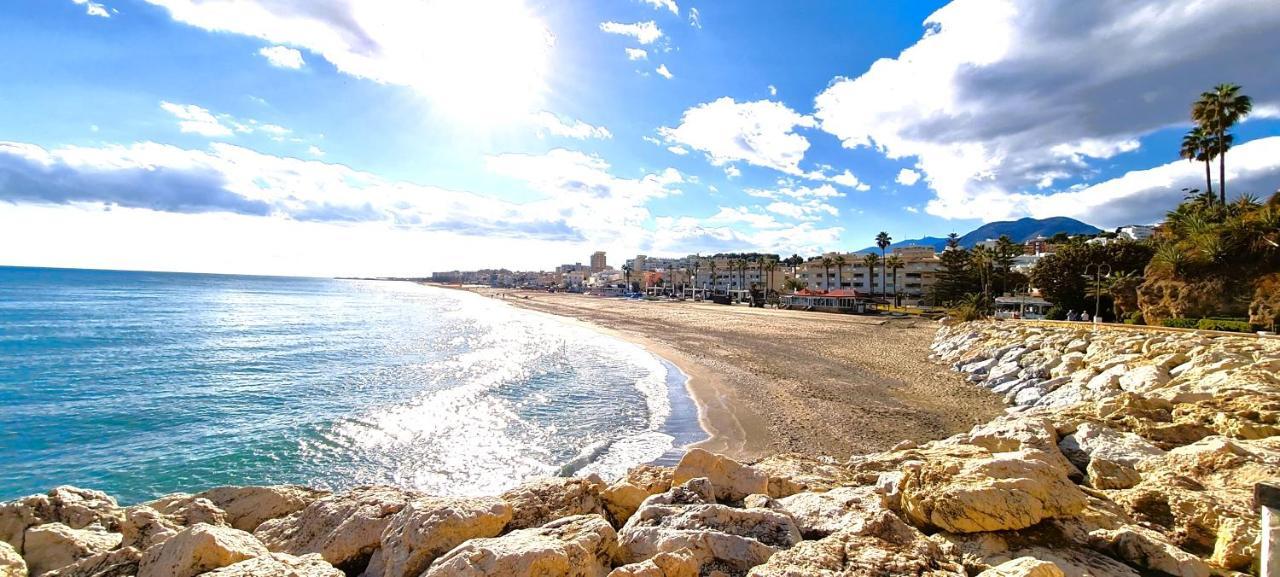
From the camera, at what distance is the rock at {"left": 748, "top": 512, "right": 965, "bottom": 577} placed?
3.74 meters

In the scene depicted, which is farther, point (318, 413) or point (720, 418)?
point (318, 413)

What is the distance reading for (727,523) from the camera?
4676mm

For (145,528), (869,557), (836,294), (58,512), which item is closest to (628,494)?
(869,557)

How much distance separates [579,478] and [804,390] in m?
13.8

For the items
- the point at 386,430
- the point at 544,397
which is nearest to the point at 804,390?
the point at 544,397

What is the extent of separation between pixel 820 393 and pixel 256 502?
1584cm

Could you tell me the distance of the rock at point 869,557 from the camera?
12.3 ft

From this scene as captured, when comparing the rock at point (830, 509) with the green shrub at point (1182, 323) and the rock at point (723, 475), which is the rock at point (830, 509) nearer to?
the rock at point (723, 475)

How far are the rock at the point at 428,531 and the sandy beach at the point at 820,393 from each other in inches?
311

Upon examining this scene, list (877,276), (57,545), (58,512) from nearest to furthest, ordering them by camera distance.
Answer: (57,545), (58,512), (877,276)

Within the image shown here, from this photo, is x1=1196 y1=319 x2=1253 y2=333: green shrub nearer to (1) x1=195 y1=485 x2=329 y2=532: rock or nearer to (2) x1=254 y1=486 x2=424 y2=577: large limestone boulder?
(2) x1=254 y1=486 x2=424 y2=577: large limestone boulder

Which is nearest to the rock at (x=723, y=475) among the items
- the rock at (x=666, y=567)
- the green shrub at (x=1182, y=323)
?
the rock at (x=666, y=567)

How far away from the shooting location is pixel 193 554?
391 centimetres

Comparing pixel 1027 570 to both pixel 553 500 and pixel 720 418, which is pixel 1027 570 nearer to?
pixel 553 500
